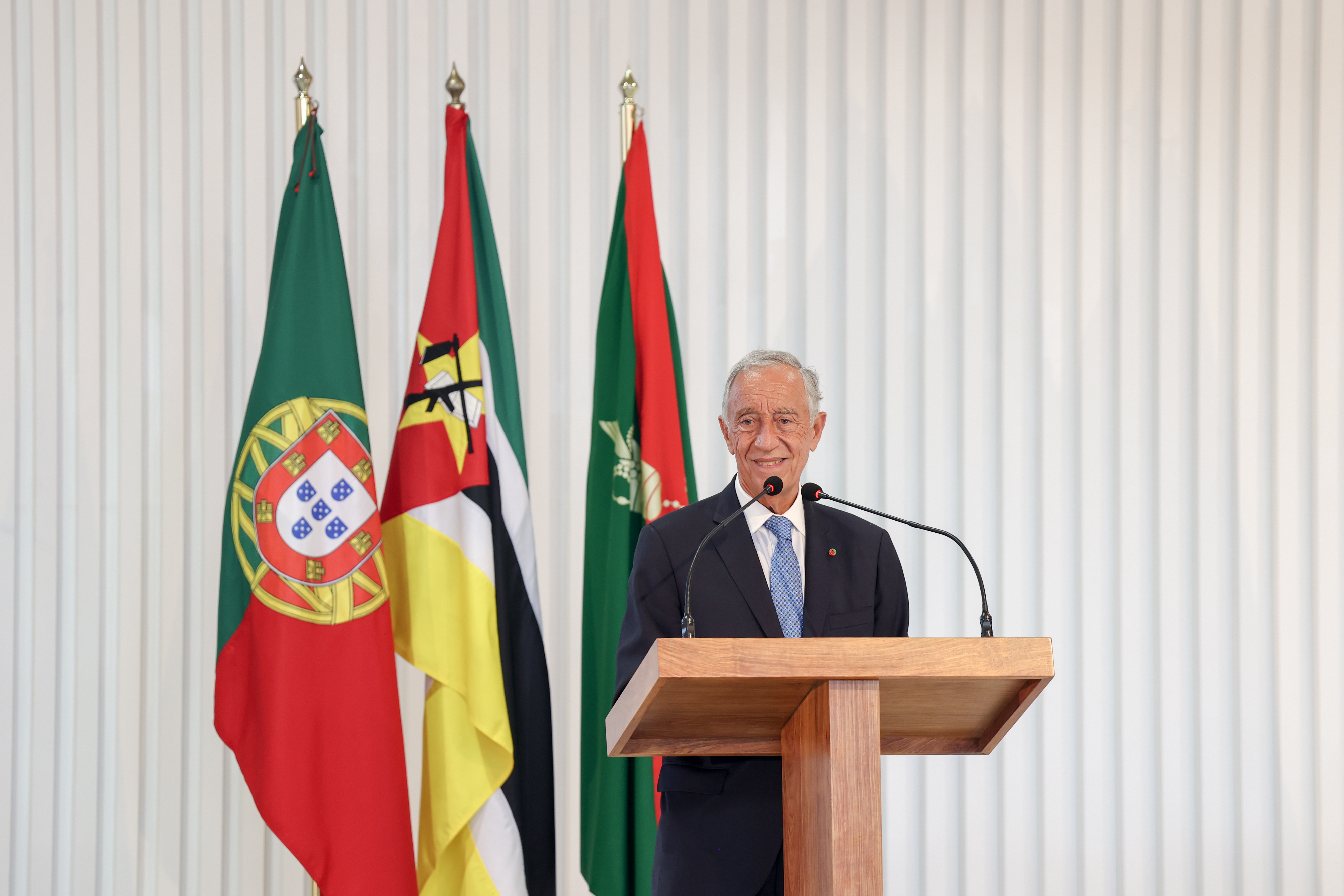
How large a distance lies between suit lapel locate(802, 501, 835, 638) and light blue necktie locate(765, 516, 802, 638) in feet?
0.05

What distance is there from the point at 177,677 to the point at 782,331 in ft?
6.77

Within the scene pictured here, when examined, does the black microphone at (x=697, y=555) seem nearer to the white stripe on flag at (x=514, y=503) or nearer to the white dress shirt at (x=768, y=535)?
the white dress shirt at (x=768, y=535)

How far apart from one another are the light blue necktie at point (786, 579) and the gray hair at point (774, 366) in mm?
231

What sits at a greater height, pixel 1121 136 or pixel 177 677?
pixel 1121 136

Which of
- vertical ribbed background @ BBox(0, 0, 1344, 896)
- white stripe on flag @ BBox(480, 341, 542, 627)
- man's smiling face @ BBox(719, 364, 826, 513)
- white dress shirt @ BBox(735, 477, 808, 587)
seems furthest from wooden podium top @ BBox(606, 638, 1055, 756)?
vertical ribbed background @ BBox(0, 0, 1344, 896)

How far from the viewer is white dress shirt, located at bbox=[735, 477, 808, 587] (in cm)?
200

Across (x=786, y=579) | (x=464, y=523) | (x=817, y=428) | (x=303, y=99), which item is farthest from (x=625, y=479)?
(x=303, y=99)

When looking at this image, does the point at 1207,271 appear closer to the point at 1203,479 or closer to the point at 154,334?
the point at 1203,479

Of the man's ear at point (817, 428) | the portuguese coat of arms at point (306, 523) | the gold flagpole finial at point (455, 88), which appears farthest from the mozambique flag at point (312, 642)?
the man's ear at point (817, 428)

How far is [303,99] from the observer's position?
116 inches

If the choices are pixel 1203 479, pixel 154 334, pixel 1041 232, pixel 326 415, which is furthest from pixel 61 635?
pixel 1203 479

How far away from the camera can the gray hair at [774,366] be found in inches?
82.8

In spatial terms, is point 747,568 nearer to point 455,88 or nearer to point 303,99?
point 455,88

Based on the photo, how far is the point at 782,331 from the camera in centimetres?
338
